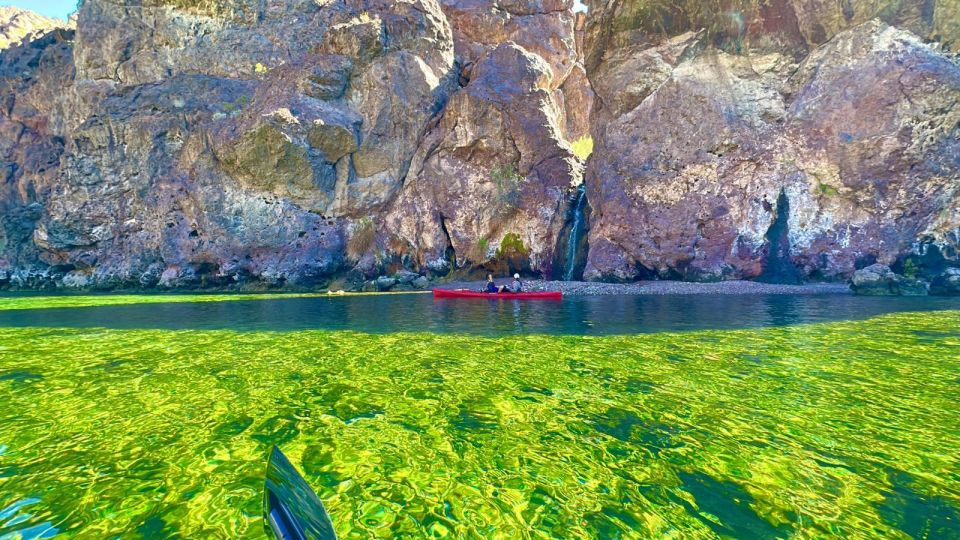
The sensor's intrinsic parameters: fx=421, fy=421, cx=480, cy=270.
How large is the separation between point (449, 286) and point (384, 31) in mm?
30443

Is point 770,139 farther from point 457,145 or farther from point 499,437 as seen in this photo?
point 499,437

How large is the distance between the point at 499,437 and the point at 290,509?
3.50m

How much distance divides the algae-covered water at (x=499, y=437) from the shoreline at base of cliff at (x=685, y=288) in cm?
1829

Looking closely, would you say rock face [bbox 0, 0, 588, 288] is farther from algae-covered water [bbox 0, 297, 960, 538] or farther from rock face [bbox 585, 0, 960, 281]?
algae-covered water [bbox 0, 297, 960, 538]

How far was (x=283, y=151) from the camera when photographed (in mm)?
43094

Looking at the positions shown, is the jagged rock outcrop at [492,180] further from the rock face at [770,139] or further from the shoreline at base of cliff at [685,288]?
the shoreline at base of cliff at [685,288]

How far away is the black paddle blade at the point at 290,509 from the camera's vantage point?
8.16ft

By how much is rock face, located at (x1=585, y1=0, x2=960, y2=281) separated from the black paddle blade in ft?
118

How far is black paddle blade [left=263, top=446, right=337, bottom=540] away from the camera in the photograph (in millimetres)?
2488

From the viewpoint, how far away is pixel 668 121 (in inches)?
1503

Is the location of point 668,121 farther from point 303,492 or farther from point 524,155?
point 303,492

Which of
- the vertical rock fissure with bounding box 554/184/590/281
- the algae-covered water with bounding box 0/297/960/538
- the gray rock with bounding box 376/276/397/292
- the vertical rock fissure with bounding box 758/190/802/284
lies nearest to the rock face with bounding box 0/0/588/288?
the vertical rock fissure with bounding box 554/184/590/281

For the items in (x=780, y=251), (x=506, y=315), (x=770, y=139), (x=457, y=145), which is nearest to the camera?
(x=506, y=315)

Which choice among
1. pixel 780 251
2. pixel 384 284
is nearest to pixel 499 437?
pixel 384 284
